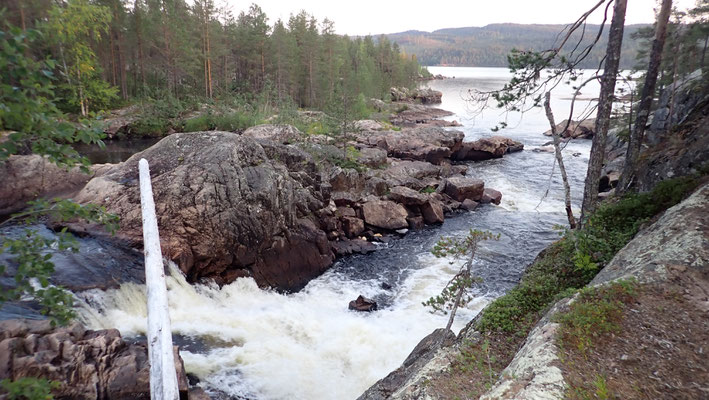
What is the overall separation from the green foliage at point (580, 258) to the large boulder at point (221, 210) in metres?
A: 8.92

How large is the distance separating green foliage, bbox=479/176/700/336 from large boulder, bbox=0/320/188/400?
6.33 meters

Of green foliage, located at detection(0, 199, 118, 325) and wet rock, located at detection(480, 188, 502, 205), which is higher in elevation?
green foliage, located at detection(0, 199, 118, 325)

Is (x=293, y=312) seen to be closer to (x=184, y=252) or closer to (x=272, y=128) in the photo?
(x=184, y=252)

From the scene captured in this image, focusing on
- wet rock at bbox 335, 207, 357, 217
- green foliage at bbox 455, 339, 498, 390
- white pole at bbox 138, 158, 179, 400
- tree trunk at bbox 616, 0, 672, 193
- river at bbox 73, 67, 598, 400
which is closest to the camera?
white pole at bbox 138, 158, 179, 400

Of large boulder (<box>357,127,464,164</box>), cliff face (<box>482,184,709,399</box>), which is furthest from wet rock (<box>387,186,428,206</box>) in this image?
cliff face (<box>482,184,709,399</box>)

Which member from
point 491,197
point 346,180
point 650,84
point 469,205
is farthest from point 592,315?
point 491,197

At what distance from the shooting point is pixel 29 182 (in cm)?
1498

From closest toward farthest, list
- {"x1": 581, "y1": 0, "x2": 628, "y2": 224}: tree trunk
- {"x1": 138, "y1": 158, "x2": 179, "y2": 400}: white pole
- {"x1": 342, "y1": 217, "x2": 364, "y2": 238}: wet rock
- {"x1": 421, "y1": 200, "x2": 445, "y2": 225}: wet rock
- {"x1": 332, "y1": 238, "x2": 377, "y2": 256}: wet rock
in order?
1. {"x1": 138, "y1": 158, "x2": 179, "y2": 400}: white pole
2. {"x1": 581, "y1": 0, "x2": 628, "y2": 224}: tree trunk
3. {"x1": 332, "y1": 238, "x2": 377, "y2": 256}: wet rock
4. {"x1": 342, "y1": 217, "x2": 364, "y2": 238}: wet rock
5. {"x1": 421, "y1": 200, "x2": 445, "y2": 225}: wet rock

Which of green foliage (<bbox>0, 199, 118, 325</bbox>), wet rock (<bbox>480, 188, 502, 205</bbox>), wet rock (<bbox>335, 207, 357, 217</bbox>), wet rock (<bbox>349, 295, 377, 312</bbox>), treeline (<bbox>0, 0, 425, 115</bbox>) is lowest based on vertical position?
wet rock (<bbox>349, 295, 377, 312</bbox>)

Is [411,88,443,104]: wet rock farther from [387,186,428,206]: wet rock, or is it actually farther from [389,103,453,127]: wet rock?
[387,186,428,206]: wet rock

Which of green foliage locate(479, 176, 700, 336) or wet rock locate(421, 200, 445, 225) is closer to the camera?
green foliage locate(479, 176, 700, 336)

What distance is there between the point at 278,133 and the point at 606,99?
22321mm

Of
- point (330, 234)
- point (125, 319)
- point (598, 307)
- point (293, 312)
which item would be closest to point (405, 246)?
point (330, 234)

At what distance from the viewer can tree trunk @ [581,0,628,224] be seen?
8.45 metres
